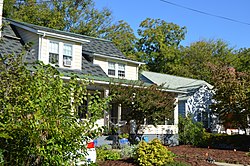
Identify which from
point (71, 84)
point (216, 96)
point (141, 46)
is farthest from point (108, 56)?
point (141, 46)

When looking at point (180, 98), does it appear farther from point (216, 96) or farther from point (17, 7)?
point (17, 7)

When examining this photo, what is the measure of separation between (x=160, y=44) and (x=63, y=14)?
596 inches

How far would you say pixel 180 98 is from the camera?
30.0 m

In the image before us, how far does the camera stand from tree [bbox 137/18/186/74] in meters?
46.8

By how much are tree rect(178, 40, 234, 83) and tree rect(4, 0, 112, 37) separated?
41.3ft

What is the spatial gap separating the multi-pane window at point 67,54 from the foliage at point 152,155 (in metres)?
10.7

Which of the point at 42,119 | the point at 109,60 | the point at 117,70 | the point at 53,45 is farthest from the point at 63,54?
the point at 42,119

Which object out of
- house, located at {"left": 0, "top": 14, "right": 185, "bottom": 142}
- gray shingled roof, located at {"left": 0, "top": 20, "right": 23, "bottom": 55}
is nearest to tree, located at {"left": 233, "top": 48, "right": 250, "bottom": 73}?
house, located at {"left": 0, "top": 14, "right": 185, "bottom": 142}

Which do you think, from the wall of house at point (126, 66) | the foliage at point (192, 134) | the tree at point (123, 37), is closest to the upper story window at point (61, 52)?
the wall of house at point (126, 66)

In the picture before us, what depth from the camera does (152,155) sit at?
10.8m

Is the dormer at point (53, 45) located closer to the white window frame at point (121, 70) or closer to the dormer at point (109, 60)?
the dormer at point (109, 60)

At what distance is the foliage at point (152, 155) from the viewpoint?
10.7 metres

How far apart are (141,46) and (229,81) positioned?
87.1 ft

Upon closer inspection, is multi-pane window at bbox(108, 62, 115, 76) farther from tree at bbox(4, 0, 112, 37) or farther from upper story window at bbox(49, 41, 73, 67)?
tree at bbox(4, 0, 112, 37)
